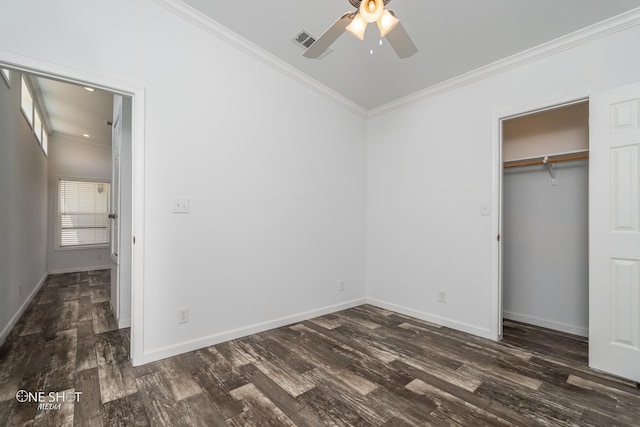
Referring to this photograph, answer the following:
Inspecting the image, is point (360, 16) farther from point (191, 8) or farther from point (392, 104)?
point (392, 104)

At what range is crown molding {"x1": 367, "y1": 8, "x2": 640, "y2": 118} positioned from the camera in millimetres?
2117

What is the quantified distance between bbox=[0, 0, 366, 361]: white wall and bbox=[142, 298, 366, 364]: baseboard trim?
0.01 meters

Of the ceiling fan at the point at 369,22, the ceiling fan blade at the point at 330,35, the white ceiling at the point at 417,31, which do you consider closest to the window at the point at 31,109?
the white ceiling at the point at 417,31

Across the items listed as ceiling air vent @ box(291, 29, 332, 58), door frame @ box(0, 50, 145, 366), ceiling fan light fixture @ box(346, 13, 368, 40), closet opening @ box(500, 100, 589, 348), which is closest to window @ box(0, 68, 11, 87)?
door frame @ box(0, 50, 145, 366)

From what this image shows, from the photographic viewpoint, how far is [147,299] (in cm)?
218

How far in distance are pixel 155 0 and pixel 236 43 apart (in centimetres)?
67

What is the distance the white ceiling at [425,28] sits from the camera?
2.10m

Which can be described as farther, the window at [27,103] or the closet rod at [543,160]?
the window at [27,103]

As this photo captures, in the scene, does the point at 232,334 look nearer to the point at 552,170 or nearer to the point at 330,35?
the point at 330,35

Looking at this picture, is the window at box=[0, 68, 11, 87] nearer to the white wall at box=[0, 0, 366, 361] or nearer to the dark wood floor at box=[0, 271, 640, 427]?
the white wall at box=[0, 0, 366, 361]

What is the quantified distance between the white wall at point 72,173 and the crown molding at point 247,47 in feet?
18.7

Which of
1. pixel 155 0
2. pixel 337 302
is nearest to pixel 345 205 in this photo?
pixel 337 302

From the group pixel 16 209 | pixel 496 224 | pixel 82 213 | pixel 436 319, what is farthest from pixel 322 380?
pixel 82 213

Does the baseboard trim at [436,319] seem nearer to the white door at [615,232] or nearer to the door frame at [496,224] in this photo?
the door frame at [496,224]
